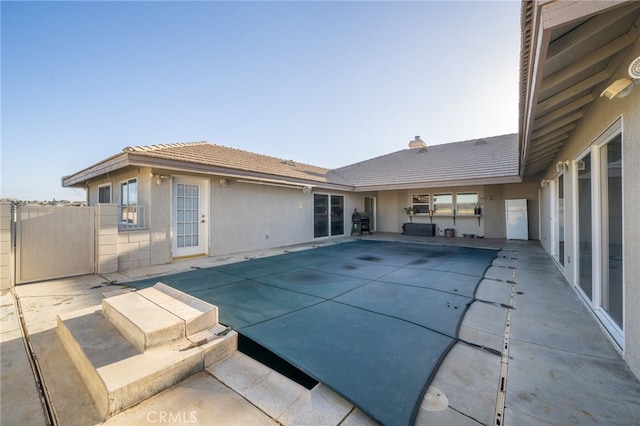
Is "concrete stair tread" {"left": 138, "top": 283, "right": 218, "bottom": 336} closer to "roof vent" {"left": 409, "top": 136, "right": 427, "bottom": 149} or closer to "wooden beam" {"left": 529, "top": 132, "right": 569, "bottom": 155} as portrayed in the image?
"wooden beam" {"left": 529, "top": 132, "right": 569, "bottom": 155}

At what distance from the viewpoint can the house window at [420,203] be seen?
12681mm

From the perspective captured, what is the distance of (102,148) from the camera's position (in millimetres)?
13258

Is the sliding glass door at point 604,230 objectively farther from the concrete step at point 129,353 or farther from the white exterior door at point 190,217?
the white exterior door at point 190,217

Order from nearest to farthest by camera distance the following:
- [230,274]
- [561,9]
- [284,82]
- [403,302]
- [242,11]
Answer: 1. [561,9]
2. [403,302]
3. [230,274]
4. [242,11]
5. [284,82]

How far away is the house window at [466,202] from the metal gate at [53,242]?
13.2m

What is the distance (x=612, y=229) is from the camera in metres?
2.65

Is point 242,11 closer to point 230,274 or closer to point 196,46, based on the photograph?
point 196,46

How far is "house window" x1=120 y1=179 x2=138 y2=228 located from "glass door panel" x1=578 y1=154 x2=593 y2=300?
28.4 ft

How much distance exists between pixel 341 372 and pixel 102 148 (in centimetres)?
1686

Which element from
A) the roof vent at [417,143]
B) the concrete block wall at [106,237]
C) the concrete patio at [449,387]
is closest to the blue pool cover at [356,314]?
the concrete patio at [449,387]

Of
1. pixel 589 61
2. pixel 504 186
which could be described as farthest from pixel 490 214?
pixel 589 61

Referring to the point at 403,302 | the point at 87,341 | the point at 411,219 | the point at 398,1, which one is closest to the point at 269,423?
the point at 87,341

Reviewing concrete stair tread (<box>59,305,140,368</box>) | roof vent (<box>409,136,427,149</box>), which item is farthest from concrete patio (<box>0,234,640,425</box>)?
roof vent (<box>409,136,427,149</box>)

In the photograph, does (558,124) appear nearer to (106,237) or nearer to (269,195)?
(269,195)
